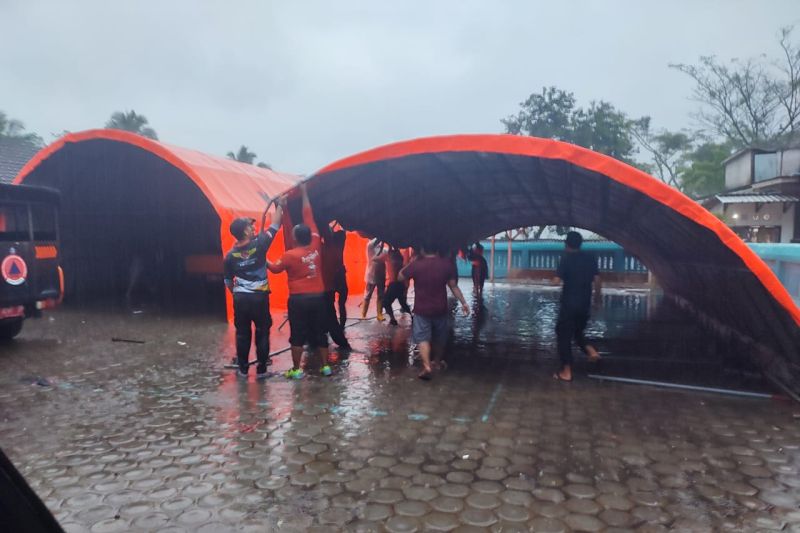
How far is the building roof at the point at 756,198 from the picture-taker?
1866cm

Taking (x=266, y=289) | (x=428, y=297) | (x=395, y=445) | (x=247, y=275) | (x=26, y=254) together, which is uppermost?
(x=26, y=254)

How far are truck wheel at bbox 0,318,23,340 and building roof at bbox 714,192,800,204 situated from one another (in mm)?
20798

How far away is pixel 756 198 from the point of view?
18906 millimetres

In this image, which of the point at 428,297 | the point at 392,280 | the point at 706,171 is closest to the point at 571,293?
the point at 428,297

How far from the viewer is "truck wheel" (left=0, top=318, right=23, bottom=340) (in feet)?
28.3

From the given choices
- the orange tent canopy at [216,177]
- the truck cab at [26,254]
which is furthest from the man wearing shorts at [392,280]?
the truck cab at [26,254]

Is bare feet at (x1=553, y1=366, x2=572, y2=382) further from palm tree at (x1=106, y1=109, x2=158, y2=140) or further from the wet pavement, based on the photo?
palm tree at (x1=106, y1=109, x2=158, y2=140)

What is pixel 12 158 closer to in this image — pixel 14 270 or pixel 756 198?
pixel 14 270

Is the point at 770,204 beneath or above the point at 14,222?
above

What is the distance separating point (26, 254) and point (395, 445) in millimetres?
7018

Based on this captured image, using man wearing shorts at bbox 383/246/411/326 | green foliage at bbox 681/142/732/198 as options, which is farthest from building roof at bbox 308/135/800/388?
green foliage at bbox 681/142/732/198

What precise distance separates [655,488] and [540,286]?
16.8 m

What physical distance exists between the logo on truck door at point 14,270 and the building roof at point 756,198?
67.5 feet

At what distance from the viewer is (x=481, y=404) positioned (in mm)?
5711
